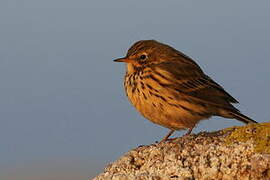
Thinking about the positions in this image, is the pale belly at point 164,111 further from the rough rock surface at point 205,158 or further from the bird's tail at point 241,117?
the rough rock surface at point 205,158

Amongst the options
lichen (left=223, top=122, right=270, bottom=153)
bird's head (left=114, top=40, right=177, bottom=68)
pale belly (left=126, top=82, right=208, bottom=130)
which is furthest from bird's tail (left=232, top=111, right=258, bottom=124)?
lichen (left=223, top=122, right=270, bottom=153)

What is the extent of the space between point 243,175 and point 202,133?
166cm

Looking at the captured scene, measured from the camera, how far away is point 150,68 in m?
10.3

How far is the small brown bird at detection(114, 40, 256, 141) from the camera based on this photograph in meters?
9.60

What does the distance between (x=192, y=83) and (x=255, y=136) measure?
389cm

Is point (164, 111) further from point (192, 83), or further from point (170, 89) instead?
point (192, 83)

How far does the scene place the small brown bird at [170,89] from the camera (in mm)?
9602

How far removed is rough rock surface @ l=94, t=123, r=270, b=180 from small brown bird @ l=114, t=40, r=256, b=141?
2.25 meters

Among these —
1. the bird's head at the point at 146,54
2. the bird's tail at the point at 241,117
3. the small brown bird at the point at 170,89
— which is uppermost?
the bird's head at the point at 146,54

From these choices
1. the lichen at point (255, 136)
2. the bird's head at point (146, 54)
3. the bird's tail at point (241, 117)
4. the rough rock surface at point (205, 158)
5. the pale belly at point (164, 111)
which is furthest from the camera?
the bird's head at point (146, 54)

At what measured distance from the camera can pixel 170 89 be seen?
9.93 meters

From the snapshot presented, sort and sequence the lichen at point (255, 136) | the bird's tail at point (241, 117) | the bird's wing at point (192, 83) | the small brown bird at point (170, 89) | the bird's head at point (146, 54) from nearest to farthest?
the lichen at point (255, 136) < the small brown bird at point (170, 89) < the bird's wing at point (192, 83) < the bird's tail at point (241, 117) < the bird's head at point (146, 54)

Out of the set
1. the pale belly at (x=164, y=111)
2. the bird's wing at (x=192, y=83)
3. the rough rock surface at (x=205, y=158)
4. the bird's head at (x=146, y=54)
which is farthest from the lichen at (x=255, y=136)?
the bird's head at (x=146, y=54)

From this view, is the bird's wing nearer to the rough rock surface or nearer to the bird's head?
the bird's head
